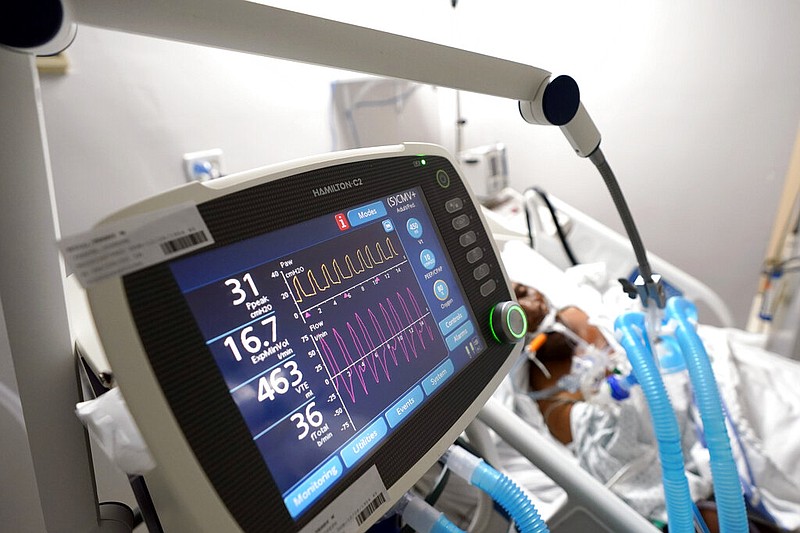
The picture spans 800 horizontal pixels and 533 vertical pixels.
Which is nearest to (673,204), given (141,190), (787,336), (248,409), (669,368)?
(787,336)

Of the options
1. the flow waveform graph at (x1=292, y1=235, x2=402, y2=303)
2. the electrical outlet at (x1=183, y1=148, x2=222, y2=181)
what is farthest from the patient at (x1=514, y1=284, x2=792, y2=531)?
the electrical outlet at (x1=183, y1=148, x2=222, y2=181)

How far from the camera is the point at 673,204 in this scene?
1.94 meters

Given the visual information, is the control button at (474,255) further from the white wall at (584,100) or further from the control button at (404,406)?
the white wall at (584,100)

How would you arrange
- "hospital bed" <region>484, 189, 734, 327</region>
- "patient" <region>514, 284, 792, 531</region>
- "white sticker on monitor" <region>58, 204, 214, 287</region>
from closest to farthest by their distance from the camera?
1. "white sticker on monitor" <region>58, 204, 214, 287</region>
2. "patient" <region>514, 284, 792, 531</region>
3. "hospital bed" <region>484, 189, 734, 327</region>

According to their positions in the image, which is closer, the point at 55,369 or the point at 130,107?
the point at 55,369

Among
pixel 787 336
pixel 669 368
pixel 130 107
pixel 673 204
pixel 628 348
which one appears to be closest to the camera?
pixel 628 348

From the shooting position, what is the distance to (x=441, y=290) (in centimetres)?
52

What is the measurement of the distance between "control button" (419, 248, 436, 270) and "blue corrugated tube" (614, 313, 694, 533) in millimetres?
356

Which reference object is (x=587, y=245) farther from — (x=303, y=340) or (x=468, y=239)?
(x=303, y=340)

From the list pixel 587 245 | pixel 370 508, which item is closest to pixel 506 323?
pixel 370 508

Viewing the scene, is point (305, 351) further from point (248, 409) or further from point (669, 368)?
point (669, 368)

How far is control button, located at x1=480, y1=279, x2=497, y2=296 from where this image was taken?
57 cm

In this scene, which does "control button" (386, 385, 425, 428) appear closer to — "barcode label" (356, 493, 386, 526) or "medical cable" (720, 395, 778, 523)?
"barcode label" (356, 493, 386, 526)

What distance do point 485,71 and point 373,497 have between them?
1.35 ft
